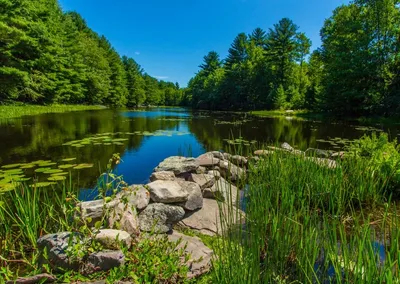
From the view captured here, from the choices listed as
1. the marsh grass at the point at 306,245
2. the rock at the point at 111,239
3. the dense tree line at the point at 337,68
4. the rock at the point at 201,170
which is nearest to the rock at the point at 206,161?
the rock at the point at 201,170

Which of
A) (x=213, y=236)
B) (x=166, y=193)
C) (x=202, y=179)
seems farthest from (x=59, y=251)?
(x=202, y=179)

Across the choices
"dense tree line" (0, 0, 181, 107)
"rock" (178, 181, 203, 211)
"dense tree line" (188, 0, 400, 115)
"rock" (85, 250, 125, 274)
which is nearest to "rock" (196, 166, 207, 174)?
"rock" (178, 181, 203, 211)

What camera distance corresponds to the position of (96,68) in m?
38.9

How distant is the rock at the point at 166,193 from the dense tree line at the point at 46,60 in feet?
52.1

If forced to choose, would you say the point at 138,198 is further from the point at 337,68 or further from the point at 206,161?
the point at 337,68

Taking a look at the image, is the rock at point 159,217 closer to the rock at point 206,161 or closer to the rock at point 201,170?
the rock at point 201,170

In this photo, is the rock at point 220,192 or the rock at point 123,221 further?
the rock at point 123,221

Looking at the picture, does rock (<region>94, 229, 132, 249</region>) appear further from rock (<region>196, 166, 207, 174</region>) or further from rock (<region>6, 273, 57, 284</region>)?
rock (<region>196, 166, 207, 174</region>)

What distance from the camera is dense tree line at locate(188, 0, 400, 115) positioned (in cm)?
1973

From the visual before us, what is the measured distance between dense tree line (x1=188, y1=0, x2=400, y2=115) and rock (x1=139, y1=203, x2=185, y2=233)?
70.4ft

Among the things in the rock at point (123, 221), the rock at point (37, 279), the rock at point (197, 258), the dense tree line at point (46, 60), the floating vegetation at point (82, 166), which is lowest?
the rock at point (197, 258)

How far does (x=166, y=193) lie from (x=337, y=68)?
79.2ft

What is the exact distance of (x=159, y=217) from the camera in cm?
298

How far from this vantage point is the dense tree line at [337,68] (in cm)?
1973
